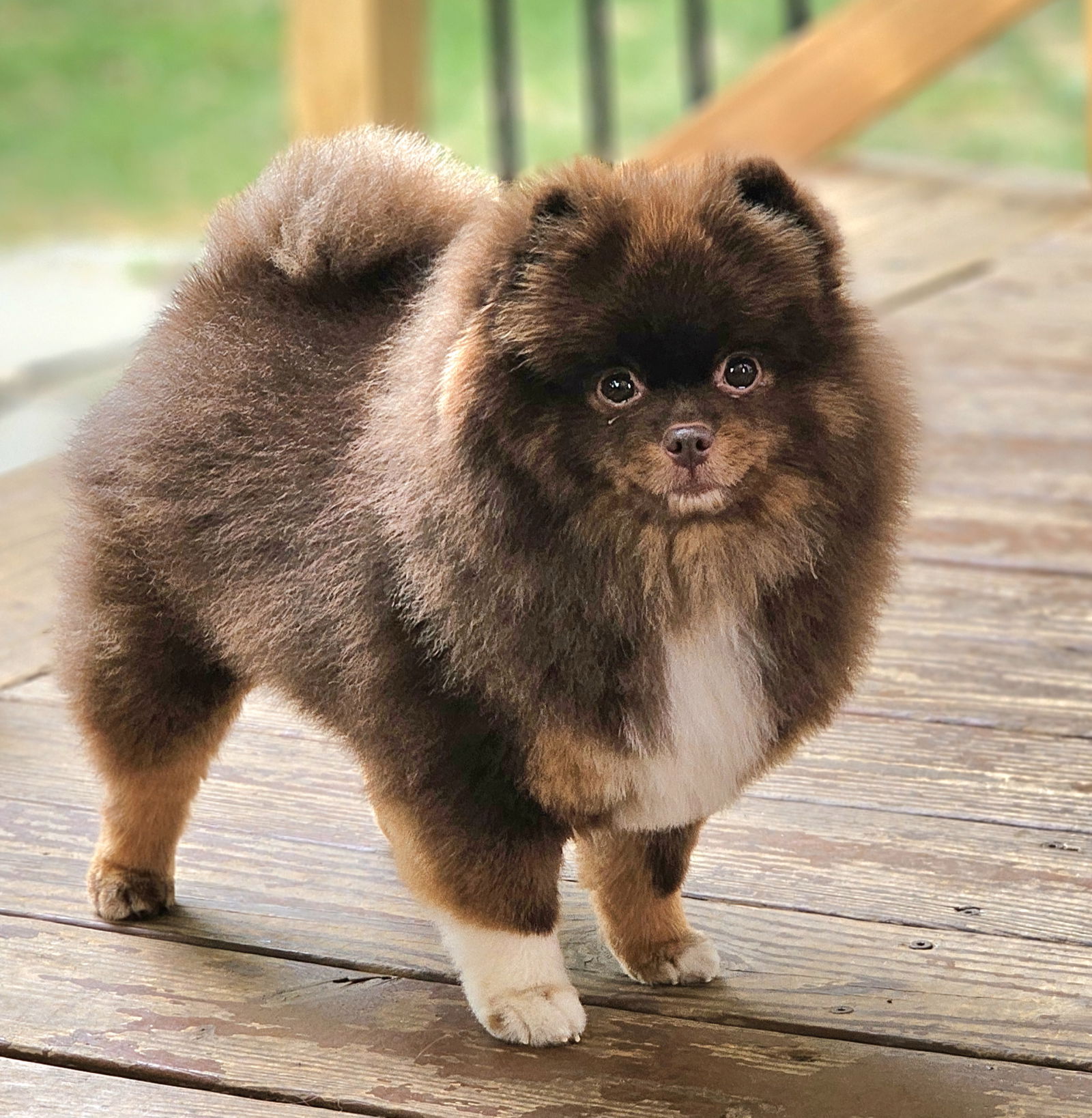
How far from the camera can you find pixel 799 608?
5.43 feet

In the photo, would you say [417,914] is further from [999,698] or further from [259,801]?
[999,698]

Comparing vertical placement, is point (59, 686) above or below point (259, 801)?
above

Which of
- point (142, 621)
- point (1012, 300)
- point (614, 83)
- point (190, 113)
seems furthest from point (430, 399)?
point (190, 113)

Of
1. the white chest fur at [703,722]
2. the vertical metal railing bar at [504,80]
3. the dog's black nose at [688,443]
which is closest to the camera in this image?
the dog's black nose at [688,443]

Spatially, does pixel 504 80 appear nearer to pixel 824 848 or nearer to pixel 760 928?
pixel 824 848

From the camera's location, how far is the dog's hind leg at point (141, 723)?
190 centimetres

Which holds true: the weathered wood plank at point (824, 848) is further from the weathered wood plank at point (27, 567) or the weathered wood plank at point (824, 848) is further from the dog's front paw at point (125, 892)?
the weathered wood plank at point (27, 567)

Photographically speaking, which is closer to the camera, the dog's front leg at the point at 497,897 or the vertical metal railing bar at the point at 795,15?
the dog's front leg at the point at 497,897

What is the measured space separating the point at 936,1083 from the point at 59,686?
3.45 feet

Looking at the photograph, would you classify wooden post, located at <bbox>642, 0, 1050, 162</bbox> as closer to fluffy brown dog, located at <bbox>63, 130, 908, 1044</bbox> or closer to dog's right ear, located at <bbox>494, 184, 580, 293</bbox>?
fluffy brown dog, located at <bbox>63, 130, 908, 1044</bbox>

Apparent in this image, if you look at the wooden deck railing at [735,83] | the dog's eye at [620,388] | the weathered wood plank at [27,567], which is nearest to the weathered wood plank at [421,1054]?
the dog's eye at [620,388]

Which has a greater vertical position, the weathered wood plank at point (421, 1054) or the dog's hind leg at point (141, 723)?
the dog's hind leg at point (141, 723)

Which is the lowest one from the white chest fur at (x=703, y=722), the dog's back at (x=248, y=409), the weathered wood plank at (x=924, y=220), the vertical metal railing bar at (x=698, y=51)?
the weathered wood plank at (x=924, y=220)

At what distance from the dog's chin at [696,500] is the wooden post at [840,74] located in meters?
3.66
